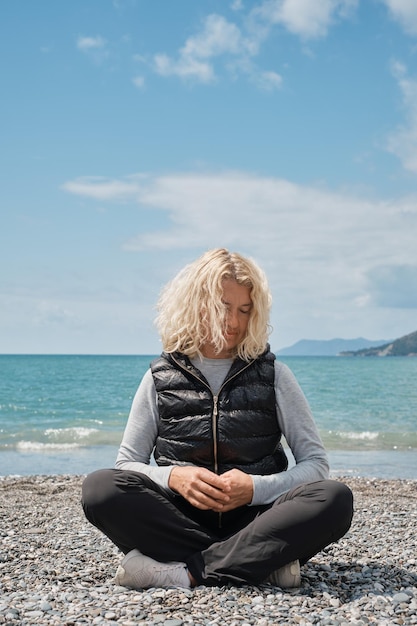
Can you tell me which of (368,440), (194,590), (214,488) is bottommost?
(368,440)

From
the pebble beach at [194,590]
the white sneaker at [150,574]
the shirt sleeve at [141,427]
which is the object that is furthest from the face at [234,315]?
the pebble beach at [194,590]

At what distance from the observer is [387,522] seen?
23.6ft

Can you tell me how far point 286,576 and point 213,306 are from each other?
1.60 m

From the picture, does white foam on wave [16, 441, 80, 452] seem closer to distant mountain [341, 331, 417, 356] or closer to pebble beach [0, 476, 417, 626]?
pebble beach [0, 476, 417, 626]

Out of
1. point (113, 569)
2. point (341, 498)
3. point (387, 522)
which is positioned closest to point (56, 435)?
point (387, 522)

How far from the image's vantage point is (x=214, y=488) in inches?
165

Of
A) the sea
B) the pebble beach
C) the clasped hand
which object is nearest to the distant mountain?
A: the sea

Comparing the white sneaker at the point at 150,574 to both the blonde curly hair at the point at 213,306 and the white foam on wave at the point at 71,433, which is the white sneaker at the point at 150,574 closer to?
the blonde curly hair at the point at 213,306

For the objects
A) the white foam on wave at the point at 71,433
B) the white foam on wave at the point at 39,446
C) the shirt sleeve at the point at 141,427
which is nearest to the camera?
the shirt sleeve at the point at 141,427

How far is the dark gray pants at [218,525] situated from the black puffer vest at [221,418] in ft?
0.89

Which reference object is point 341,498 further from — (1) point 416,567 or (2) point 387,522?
(2) point 387,522

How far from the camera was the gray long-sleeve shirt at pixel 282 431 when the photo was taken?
14.4 ft

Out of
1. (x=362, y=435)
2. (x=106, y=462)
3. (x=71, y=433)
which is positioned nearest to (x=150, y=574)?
(x=106, y=462)

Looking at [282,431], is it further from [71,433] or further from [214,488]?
[71,433]
